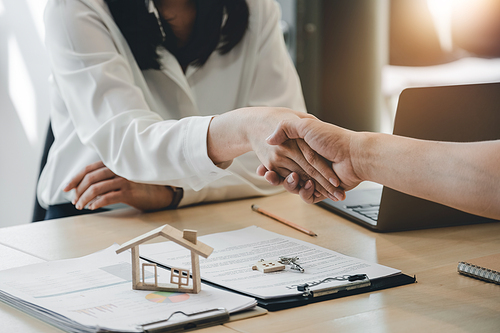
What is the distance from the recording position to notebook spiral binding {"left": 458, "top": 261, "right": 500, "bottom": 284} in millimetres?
739

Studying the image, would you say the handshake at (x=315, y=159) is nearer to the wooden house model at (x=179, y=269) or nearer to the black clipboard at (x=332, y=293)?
the black clipboard at (x=332, y=293)

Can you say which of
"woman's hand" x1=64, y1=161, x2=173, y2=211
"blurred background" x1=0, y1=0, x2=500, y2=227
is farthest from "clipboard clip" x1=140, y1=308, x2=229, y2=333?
"blurred background" x1=0, y1=0, x2=500, y2=227

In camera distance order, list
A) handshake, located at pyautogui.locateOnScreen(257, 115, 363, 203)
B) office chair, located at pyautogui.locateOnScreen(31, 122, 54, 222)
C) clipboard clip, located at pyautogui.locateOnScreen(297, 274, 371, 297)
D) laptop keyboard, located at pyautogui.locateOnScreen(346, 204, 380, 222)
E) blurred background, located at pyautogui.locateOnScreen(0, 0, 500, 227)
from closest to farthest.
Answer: clipboard clip, located at pyautogui.locateOnScreen(297, 274, 371, 297)
handshake, located at pyautogui.locateOnScreen(257, 115, 363, 203)
laptop keyboard, located at pyautogui.locateOnScreen(346, 204, 380, 222)
office chair, located at pyautogui.locateOnScreen(31, 122, 54, 222)
blurred background, located at pyautogui.locateOnScreen(0, 0, 500, 227)

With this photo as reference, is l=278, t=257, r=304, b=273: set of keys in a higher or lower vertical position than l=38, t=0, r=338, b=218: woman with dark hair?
lower

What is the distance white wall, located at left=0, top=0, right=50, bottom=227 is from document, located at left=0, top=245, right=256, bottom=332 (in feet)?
7.03

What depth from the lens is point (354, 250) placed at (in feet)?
2.98

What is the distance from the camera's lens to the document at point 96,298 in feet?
1.98

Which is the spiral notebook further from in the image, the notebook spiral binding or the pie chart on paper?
the pie chart on paper

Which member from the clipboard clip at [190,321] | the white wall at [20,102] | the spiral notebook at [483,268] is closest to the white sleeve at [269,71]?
the spiral notebook at [483,268]

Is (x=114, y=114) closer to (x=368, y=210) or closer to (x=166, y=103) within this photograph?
(x=166, y=103)

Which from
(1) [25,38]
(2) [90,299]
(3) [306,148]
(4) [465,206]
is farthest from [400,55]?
(2) [90,299]

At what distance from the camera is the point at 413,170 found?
0.79m

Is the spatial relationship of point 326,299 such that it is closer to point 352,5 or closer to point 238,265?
point 238,265

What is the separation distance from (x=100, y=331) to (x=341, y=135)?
0.54 meters
